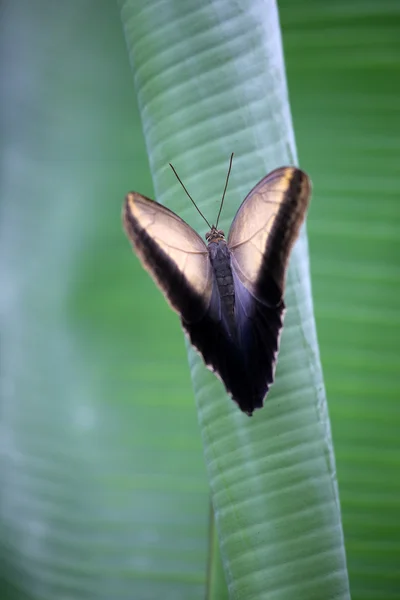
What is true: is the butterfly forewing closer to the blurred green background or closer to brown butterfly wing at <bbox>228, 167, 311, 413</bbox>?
brown butterfly wing at <bbox>228, 167, 311, 413</bbox>

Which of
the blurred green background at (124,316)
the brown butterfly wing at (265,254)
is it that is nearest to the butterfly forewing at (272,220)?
the brown butterfly wing at (265,254)

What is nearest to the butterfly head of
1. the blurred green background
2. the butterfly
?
the butterfly

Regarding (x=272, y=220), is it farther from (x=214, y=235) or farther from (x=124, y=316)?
(x=124, y=316)

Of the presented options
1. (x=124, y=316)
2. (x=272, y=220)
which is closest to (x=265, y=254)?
(x=272, y=220)

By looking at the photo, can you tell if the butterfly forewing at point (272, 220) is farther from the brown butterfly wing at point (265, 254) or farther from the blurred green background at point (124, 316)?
the blurred green background at point (124, 316)

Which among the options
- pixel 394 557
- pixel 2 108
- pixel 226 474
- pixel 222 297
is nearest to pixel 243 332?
pixel 222 297

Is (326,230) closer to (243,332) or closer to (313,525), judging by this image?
(243,332)
